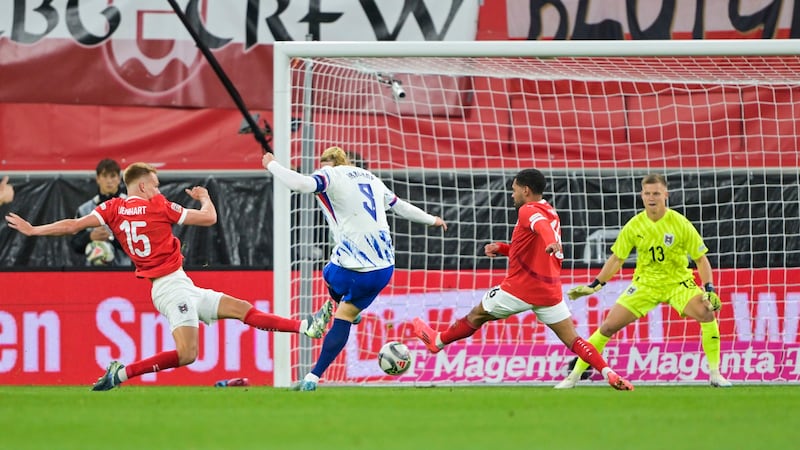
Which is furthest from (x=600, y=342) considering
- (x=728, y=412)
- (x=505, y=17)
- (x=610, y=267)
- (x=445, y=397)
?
(x=505, y=17)

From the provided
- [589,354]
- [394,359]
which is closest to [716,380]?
[589,354]

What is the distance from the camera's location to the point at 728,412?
7875 mm

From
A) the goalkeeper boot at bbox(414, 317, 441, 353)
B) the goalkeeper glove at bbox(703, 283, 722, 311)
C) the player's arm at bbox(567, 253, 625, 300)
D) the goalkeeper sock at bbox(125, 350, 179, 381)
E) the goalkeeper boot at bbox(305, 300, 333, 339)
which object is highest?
the player's arm at bbox(567, 253, 625, 300)

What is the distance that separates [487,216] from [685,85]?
2.40 metres

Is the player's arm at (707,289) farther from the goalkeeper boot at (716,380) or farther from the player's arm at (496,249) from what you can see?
the player's arm at (496,249)

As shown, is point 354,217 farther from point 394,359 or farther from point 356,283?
point 394,359

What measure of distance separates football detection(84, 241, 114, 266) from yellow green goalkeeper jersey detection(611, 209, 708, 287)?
5106 millimetres

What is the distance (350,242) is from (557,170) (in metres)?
4.19

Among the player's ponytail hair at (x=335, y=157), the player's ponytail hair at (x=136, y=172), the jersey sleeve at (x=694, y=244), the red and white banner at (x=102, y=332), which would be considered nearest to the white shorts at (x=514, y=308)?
the jersey sleeve at (x=694, y=244)

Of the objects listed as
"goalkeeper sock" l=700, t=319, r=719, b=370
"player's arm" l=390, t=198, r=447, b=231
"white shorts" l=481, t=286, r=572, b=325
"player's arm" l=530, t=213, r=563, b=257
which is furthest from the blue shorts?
"goalkeeper sock" l=700, t=319, r=719, b=370

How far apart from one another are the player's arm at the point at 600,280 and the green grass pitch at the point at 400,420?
127 centimetres

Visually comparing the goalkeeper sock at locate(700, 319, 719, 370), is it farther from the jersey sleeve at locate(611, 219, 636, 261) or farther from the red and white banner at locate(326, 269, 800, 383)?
the red and white banner at locate(326, 269, 800, 383)

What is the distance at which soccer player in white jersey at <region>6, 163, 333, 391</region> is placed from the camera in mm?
9758

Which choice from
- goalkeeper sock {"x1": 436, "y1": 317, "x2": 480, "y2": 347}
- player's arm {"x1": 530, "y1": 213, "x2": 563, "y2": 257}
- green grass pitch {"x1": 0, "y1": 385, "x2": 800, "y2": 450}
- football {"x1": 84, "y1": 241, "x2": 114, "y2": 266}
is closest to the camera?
green grass pitch {"x1": 0, "y1": 385, "x2": 800, "y2": 450}
